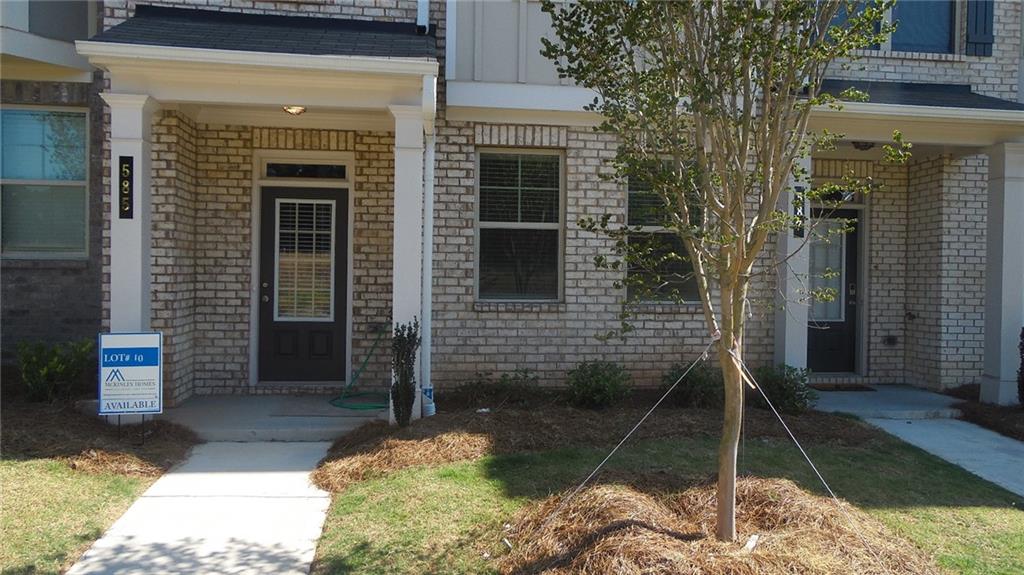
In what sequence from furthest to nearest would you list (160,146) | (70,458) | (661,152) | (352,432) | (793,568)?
(160,146), (352,432), (70,458), (661,152), (793,568)

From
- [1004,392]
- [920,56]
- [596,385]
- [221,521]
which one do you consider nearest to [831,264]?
[1004,392]

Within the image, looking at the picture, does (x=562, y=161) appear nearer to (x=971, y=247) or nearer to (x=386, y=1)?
(x=386, y=1)

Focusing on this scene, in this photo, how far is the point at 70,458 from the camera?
5.71m

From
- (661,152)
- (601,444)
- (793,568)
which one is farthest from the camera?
(601,444)

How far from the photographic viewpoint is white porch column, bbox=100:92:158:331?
645 cm

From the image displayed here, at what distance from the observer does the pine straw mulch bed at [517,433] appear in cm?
575

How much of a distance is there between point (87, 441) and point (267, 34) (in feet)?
12.8

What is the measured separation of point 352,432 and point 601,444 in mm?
2205

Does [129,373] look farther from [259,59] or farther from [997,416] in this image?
[997,416]

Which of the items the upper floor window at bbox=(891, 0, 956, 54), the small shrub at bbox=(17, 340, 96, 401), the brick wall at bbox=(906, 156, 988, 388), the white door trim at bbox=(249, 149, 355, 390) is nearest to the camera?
the small shrub at bbox=(17, 340, 96, 401)

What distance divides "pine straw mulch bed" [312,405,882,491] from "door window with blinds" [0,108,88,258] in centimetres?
419

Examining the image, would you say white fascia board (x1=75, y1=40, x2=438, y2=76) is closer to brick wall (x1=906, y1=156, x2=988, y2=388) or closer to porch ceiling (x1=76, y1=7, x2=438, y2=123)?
porch ceiling (x1=76, y1=7, x2=438, y2=123)

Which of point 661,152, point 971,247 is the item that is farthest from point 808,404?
point 661,152

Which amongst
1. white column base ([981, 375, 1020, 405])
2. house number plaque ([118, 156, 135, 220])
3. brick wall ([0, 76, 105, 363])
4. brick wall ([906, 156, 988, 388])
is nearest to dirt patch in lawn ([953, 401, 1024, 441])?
white column base ([981, 375, 1020, 405])
